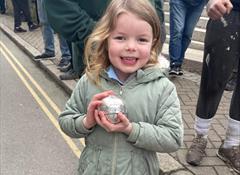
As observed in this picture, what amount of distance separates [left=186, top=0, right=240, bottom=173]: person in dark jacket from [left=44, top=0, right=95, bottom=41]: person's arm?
0.80 meters

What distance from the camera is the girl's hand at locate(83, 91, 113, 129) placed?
1713 millimetres

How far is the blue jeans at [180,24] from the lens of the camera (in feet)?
18.6

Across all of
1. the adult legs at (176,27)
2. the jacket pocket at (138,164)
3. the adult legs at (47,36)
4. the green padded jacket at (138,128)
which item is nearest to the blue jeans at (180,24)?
the adult legs at (176,27)

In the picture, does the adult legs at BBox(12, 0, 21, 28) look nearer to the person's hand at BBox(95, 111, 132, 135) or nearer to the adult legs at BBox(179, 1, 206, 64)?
the adult legs at BBox(179, 1, 206, 64)

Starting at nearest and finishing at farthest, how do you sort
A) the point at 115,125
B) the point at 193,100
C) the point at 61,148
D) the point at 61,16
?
1. the point at 115,125
2. the point at 61,16
3. the point at 61,148
4. the point at 193,100

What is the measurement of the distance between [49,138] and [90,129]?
2.59 m

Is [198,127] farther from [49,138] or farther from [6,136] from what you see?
[6,136]

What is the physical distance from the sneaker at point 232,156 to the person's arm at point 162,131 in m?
1.55

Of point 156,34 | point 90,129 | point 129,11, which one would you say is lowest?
point 90,129

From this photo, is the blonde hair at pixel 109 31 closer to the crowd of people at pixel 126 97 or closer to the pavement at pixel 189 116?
the crowd of people at pixel 126 97

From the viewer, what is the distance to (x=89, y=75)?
1913 mm

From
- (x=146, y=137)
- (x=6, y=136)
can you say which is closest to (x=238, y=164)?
(x=146, y=137)

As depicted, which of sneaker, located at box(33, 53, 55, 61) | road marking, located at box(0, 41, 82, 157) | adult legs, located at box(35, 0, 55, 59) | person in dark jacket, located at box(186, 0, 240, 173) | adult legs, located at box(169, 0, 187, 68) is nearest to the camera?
person in dark jacket, located at box(186, 0, 240, 173)

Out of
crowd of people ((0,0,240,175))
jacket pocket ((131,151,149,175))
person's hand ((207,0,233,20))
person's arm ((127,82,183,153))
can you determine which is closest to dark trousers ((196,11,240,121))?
person's hand ((207,0,233,20))
